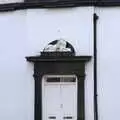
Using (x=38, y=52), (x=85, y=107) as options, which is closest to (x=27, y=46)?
(x=38, y=52)

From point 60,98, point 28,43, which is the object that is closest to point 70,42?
point 28,43

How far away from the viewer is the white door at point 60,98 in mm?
19250

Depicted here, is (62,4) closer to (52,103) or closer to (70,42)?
(70,42)

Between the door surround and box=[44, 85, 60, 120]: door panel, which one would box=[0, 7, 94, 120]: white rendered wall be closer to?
the door surround

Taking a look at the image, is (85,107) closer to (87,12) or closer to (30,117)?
(30,117)

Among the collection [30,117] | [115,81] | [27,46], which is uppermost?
[27,46]

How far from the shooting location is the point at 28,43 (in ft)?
64.2

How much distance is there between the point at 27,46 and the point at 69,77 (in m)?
2.03

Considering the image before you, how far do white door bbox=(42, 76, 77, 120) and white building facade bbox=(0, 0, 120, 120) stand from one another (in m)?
0.23

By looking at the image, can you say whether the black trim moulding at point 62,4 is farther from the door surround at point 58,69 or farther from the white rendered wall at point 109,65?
the door surround at point 58,69

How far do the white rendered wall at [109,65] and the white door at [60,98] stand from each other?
1.03m

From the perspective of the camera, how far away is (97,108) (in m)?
19.1

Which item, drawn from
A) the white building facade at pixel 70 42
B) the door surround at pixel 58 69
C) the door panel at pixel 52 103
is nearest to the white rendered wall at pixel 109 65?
the white building facade at pixel 70 42

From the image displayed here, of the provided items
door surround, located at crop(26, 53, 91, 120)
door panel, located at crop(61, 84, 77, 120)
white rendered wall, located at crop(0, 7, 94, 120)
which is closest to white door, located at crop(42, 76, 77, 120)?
door panel, located at crop(61, 84, 77, 120)
